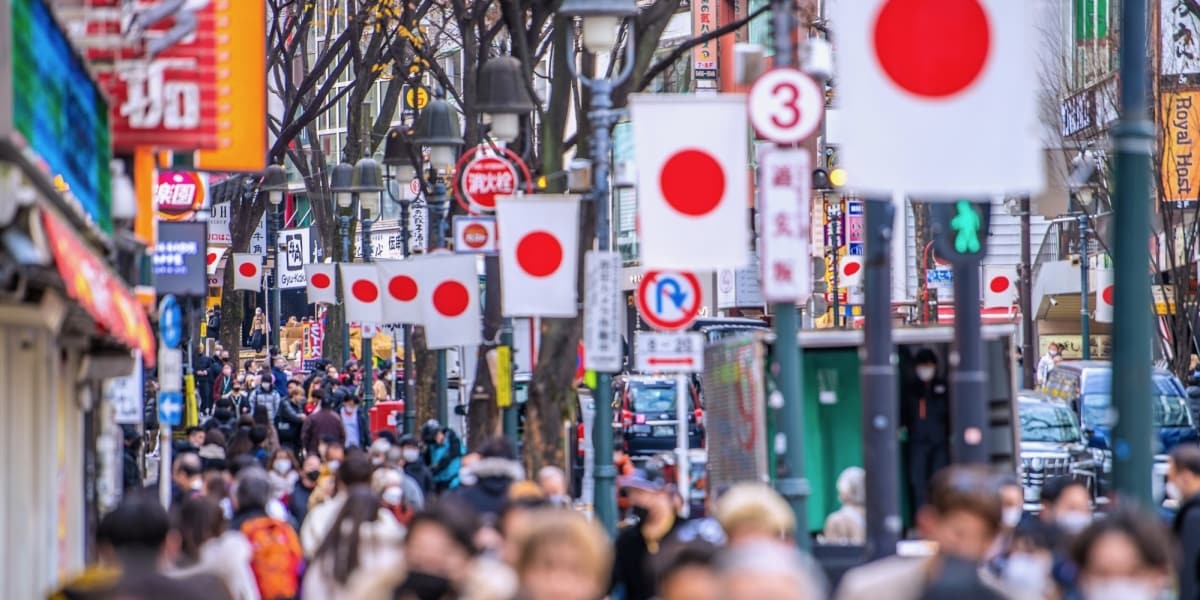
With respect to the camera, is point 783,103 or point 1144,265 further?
point 783,103

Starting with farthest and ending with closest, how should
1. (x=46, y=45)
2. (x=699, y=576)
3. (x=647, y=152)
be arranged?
(x=647, y=152), (x=46, y=45), (x=699, y=576)

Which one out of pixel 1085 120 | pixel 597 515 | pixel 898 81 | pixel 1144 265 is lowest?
pixel 597 515

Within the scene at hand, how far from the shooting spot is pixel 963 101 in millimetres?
9242

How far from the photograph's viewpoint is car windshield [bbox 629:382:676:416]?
128 ft

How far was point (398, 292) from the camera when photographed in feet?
88.2

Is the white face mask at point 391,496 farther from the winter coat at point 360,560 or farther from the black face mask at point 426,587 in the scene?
the black face mask at point 426,587

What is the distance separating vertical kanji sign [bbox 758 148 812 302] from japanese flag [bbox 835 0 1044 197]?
15.5ft

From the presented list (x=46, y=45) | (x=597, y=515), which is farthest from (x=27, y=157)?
(x=597, y=515)

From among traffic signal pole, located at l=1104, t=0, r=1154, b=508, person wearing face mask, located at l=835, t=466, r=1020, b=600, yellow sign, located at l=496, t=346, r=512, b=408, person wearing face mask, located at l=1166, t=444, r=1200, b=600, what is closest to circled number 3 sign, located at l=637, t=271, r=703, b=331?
yellow sign, located at l=496, t=346, r=512, b=408

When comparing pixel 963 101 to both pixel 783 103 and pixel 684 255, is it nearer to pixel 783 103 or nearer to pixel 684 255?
pixel 783 103

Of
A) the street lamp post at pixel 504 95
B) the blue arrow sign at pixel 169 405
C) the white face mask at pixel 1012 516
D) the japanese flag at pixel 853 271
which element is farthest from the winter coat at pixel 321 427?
the japanese flag at pixel 853 271

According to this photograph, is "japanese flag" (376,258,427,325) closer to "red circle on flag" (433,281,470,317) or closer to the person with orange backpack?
"red circle on flag" (433,281,470,317)

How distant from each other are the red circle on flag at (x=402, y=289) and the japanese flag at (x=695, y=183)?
37.3 feet

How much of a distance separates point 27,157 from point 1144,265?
535 centimetres
